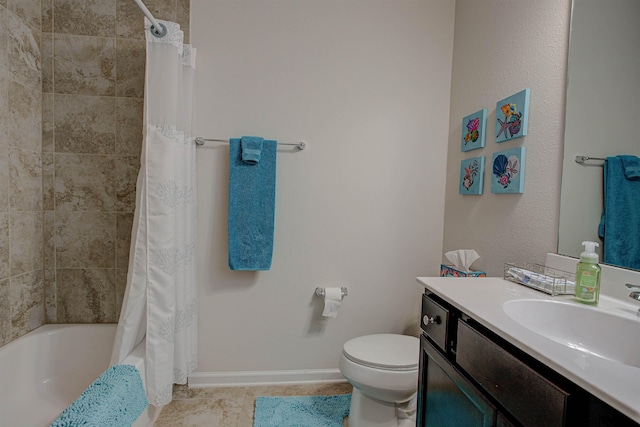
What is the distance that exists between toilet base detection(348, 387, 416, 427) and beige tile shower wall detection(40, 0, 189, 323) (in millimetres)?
1499

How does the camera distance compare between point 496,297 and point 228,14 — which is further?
point 228,14

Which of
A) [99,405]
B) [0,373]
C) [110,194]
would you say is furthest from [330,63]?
[0,373]

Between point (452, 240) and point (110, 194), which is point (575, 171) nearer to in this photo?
point (452, 240)

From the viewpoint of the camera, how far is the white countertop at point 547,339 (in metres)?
0.49

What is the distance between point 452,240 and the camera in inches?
72.7

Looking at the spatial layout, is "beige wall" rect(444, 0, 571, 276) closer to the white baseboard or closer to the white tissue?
the white tissue

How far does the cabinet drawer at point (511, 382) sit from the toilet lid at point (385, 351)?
0.55 m

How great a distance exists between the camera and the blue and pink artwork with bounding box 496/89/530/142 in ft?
4.14

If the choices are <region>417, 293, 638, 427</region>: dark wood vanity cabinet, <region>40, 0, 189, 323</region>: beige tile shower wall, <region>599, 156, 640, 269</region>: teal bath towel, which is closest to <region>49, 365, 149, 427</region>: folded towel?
<region>40, 0, 189, 323</region>: beige tile shower wall

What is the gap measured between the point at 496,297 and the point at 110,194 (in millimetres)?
1995

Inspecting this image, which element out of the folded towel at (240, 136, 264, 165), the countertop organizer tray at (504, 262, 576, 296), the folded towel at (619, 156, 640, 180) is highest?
the folded towel at (240, 136, 264, 165)

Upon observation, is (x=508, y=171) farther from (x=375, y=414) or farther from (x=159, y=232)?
(x=159, y=232)

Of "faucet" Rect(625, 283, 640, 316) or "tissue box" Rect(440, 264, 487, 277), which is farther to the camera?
"tissue box" Rect(440, 264, 487, 277)

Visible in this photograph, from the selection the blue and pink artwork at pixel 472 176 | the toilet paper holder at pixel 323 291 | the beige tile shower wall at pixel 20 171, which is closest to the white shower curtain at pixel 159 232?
the beige tile shower wall at pixel 20 171
